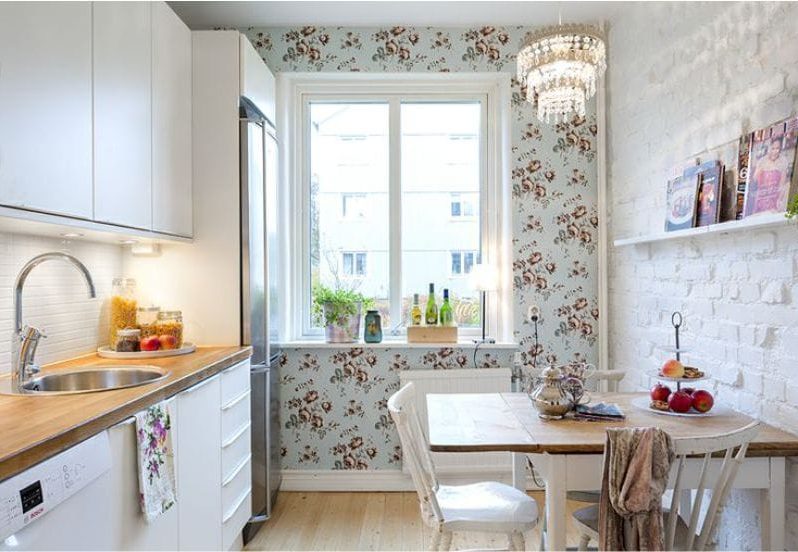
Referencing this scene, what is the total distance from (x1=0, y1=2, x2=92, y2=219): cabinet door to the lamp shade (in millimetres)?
2032

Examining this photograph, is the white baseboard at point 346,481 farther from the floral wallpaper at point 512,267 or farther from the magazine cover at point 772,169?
the magazine cover at point 772,169

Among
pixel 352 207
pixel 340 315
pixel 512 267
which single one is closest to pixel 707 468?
pixel 512 267

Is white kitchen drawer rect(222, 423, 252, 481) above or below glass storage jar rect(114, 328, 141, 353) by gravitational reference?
below

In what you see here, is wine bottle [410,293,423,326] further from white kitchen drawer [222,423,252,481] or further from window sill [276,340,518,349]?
white kitchen drawer [222,423,252,481]

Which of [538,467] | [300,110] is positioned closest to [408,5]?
[300,110]

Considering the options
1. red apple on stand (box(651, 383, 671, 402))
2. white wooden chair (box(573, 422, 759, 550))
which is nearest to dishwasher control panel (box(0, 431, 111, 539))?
white wooden chair (box(573, 422, 759, 550))

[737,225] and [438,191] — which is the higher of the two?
[438,191]

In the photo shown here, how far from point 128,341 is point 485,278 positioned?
186cm

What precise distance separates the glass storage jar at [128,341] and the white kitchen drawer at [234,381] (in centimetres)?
40

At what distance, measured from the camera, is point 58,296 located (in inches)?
86.0

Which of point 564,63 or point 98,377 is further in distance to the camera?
point 98,377

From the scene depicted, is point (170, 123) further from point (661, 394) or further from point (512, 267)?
point (661, 394)

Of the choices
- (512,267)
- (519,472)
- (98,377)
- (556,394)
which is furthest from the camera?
(512,267)

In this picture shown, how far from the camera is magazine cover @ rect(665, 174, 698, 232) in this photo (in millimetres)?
2193
